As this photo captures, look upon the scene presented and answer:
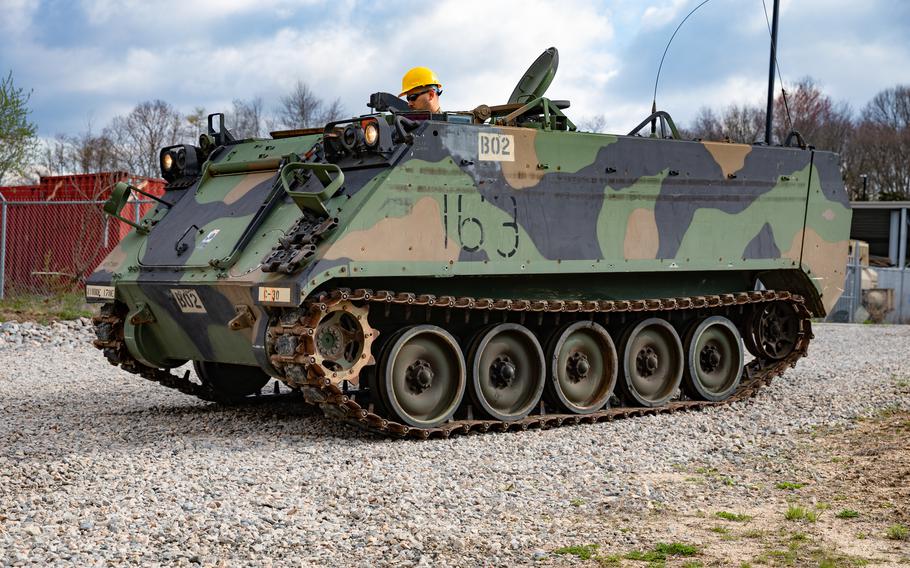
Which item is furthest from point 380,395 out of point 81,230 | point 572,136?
point 81,230

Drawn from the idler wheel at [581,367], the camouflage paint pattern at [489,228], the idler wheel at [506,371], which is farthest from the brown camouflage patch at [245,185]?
the idler wheel at [581,367]

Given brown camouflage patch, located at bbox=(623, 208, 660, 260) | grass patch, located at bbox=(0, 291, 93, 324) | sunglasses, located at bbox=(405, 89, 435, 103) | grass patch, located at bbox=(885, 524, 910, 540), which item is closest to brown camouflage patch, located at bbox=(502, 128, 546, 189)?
brown camouflage patch, located at bbox=(623, 208, 660, 260)

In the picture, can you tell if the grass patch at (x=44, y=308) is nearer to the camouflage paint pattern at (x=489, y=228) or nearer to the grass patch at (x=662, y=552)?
the camouflage paint pattern at (x=489, y=228)

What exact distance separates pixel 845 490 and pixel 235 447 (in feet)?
14.2

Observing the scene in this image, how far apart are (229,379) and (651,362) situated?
4099mm

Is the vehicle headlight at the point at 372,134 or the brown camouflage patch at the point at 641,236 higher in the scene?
the vehicle headlight at the point at 372,134

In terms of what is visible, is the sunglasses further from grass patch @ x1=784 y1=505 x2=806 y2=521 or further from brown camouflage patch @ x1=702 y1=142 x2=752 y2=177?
grass patch @ x1=784 y1=505 x2=806 y2=521

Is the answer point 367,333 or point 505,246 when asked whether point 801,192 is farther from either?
point 367,333

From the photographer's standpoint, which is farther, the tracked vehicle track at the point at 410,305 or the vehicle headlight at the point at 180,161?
the vehicle headlight at the point at 180,161

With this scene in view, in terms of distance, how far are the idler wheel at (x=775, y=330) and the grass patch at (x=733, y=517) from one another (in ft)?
19.4

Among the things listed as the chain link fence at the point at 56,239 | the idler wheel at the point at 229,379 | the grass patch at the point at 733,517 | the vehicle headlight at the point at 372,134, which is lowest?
the grass patch at the point at 733,517

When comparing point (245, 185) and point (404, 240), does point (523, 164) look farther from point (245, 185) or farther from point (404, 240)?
point (245, 185)

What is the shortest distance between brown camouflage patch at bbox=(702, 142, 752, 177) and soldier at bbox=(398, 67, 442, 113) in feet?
8.92

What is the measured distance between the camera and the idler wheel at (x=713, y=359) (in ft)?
39.0
